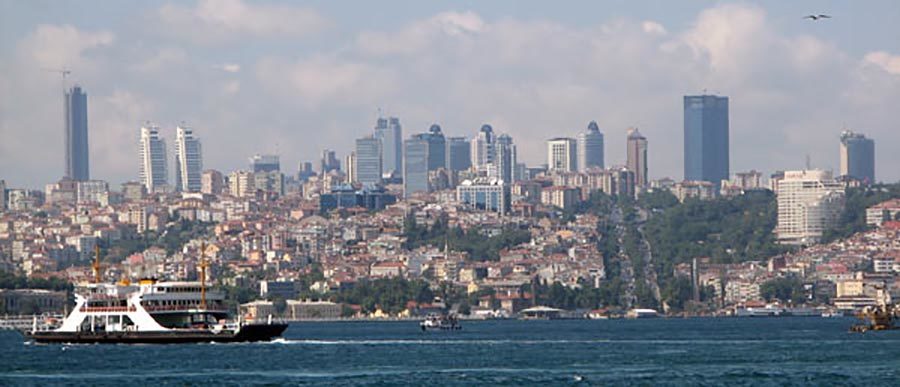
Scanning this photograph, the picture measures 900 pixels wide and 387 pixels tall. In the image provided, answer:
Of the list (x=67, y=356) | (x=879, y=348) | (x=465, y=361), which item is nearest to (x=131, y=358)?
(x=67, y=356)

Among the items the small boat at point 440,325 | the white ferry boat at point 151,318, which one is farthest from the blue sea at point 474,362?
the small boat at point 440,325

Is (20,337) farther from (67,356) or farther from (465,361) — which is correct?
(465,361)

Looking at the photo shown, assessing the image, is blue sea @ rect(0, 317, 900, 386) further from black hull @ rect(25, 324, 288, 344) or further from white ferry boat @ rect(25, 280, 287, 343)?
white ferry boat @ rect(25, 280, 287, 343)

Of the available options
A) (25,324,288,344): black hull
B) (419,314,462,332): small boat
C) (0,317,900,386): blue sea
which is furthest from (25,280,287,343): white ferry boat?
(419,314,462,332): small boat

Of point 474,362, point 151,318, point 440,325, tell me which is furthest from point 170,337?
point 440,325

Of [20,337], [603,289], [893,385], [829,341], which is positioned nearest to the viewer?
[893,385]

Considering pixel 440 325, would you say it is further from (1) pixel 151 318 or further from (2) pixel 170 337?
(2) pixel 170 337
